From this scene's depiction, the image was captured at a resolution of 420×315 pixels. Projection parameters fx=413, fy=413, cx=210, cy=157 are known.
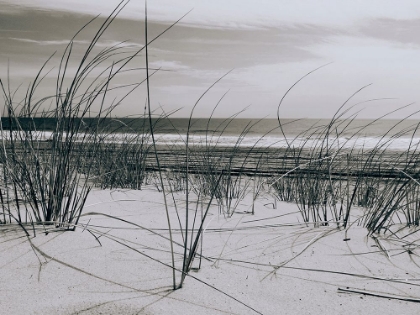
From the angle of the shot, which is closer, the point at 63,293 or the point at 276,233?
the point at 63,293

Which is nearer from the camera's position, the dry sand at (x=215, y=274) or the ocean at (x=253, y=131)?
the dry sand at (x=215, y=274)

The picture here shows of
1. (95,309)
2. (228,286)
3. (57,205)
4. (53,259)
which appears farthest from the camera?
(57,205)

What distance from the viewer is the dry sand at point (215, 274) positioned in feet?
3.07

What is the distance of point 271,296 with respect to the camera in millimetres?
991

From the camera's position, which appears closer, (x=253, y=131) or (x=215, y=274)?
(x=215, y=274)

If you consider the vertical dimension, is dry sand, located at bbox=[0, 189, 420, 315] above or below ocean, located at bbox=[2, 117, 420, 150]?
below

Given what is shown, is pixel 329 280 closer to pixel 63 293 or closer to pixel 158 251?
pixel 158 251

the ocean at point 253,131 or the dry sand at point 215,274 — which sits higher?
the ocean at point 253,131

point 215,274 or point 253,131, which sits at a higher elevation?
point 253,131

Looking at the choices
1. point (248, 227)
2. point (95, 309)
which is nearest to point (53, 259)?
point (95, 309)

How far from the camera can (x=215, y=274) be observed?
3.59 ft

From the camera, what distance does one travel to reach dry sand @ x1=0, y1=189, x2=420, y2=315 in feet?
3.07

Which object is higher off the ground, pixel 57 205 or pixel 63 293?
pixel 57 205

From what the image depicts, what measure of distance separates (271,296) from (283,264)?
208 millimetres
